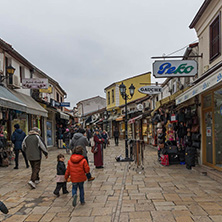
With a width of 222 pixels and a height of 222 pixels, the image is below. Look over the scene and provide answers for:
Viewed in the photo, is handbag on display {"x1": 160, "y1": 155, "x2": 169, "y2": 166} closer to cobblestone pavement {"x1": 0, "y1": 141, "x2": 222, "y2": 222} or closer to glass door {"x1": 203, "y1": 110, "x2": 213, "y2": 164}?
cobblestone pavement {"x1": 0, "y1": 141, "x2": 222, "y2": 222}

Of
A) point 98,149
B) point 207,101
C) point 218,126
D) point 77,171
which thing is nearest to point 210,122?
point 218,126

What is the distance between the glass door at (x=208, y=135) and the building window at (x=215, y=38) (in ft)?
6.10

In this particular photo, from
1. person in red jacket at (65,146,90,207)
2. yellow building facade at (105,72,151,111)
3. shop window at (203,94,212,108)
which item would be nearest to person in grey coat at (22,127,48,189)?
person in red jacket at (65,146,90,207)

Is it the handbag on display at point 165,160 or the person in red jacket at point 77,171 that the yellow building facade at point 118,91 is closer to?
the handbag on display at point 165,160

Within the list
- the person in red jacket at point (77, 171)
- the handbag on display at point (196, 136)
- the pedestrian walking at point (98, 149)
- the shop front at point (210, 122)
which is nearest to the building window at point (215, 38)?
the shop front at point (210, 122)

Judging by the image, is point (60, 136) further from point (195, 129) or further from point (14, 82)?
point (195, 129)

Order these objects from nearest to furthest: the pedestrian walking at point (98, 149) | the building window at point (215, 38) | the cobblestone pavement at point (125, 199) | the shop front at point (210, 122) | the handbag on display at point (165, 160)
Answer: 1. the cobblestone pavement at point (125, 199)
2. the shop front at point (210, 122)
3. the building window at point (215, 38)
4. the pedestrian walking at point (98, 149)
5. the handbag on display at point (165, 160)

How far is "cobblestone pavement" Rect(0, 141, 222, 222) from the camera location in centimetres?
432

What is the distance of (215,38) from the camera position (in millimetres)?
7812

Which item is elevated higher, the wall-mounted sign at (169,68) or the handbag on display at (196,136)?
the wall-mounted sign at (169,68)

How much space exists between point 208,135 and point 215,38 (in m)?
3.15

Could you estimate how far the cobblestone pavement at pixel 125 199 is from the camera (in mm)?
4324

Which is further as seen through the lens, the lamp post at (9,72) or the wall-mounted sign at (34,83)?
the wall-mounted sign at (34,83)

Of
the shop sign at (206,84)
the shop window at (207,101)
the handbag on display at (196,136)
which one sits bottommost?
the handbag on display at (196,136)
